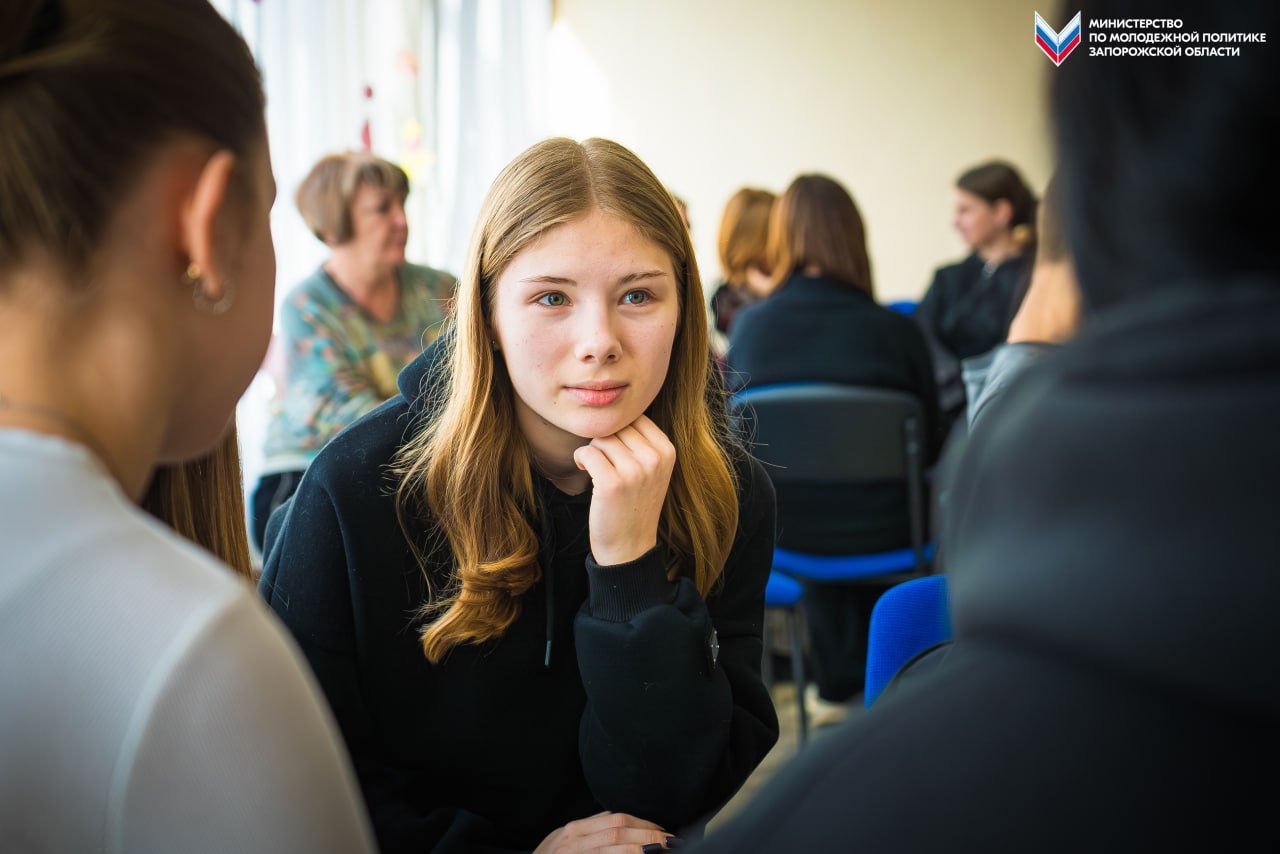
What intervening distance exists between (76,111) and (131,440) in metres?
0.20

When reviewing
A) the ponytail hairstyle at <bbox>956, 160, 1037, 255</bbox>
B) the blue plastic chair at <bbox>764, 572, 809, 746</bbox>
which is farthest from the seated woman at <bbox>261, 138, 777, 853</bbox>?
the ponytail hairstyle at <bbox>956, 160, 1037, 255</bbox>

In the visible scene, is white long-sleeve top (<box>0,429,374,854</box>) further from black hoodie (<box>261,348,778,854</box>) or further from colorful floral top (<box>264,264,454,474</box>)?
colorful floral top (<box>264,264,454,474</box>)

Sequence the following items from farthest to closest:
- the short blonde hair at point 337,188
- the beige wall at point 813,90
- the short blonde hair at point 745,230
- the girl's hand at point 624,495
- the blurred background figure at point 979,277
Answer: the beige wall at point 813,90 < the short blonde hair at point 745,230 < the blurred background figure at point 979,277 < the short blonde hair at point 337,188 < the girl's hand at point 624,495

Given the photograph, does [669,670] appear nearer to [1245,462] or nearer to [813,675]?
[1245,462]

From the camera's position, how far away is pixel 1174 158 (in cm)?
39

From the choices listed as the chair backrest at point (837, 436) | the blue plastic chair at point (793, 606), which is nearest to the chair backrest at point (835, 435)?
the chair backrest at point (837, 436)

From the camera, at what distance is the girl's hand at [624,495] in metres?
1.14

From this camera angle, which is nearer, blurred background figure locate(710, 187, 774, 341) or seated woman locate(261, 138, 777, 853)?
seated woman locate(261, 138, 777, 853)

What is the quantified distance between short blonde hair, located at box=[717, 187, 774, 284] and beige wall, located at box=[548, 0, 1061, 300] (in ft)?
4.56

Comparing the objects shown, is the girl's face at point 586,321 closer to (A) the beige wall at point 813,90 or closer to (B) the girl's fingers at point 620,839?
(B) the girl's fingers at point 620,839

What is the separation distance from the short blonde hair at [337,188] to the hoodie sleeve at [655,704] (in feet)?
6.54

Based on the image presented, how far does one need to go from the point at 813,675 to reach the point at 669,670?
229 cm

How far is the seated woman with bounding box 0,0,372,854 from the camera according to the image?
0.52 meters

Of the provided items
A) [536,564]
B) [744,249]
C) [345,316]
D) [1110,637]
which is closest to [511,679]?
[536,564]
